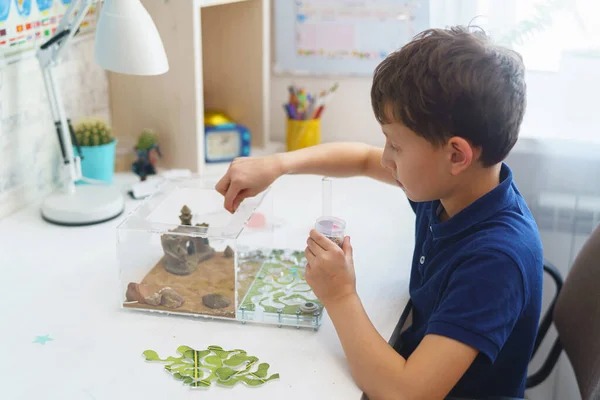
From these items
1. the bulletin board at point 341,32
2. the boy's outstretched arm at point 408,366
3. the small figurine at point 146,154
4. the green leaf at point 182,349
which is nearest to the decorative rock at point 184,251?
the green leaf at point 182,349

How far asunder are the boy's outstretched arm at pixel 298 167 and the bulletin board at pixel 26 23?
19.7 inches

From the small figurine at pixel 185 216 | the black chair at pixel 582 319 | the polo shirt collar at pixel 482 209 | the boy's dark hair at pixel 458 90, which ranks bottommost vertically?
the black chair at pixel 582 319

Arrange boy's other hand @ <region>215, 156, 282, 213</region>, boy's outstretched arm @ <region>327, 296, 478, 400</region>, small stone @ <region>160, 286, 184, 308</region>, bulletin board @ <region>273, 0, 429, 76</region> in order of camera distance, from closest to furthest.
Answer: boy's outstretched arm @ <region>327, 296, 478, 400</region>, small stone @ <region>160, 286, 184, 308</region>, boy's other hand @ <region>215, 156, 282, 213</region>, bulletin board @ <region>273, 0, 429, 76</region>

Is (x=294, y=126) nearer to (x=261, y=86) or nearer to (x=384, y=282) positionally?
(x=261, y=86)

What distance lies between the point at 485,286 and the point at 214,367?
1.22 ft

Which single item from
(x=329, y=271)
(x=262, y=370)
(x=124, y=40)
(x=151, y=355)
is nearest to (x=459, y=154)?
(x=329, y=271)

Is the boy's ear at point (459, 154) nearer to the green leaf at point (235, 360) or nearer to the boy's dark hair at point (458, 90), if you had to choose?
the boy's dark hair at point (458, 90)

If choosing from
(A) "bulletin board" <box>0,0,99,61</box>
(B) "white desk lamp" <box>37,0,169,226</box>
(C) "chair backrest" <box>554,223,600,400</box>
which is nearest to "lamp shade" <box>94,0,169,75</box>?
(B) "white desk lamp" <box>37,0,169,226</box>

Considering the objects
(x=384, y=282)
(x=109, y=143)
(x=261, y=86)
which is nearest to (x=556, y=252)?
(x=384, y=282)

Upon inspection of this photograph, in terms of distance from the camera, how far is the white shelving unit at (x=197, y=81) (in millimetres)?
1583

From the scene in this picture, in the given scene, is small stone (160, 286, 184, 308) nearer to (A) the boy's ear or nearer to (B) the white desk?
(B) the white desk

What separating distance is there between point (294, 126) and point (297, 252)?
0.58 meters

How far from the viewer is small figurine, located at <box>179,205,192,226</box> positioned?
1247 millimetres

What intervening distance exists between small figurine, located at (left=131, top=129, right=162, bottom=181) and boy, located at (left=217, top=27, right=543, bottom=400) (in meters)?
0.67
